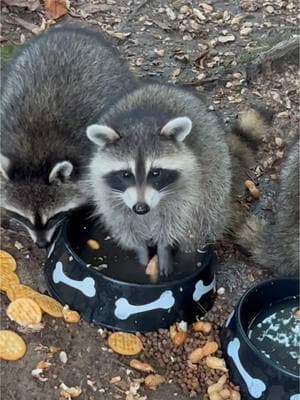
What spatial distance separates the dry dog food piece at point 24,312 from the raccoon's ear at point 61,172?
50 cm

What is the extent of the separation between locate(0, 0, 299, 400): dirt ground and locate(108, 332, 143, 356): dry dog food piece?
0.03 meters

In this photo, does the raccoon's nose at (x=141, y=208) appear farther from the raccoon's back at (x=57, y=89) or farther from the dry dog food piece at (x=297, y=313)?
the dry dog food piece at (x=297, y=313)

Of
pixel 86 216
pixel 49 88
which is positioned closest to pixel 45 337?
pixel 86 216

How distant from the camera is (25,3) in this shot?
5078 millimetres

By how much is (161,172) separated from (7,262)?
30.4 inches

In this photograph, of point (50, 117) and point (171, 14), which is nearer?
point (50, 117)

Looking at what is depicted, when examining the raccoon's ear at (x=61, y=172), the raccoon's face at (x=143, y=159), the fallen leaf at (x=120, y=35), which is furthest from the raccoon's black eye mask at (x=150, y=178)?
the fallen leaf at (x=120, y=35)

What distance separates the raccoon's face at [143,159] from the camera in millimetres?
3269

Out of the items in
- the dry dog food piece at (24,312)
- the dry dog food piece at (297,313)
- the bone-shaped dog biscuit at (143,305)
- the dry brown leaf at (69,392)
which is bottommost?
the dry brown leaf at (69,392)

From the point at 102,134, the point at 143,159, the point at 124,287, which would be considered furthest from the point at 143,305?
the point at 102,134

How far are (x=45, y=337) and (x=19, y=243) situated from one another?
547 millimetres

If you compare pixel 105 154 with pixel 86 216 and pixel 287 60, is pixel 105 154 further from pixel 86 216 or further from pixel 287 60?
pixel 287 60

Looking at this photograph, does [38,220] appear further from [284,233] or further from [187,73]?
[187,73]

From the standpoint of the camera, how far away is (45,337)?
3.40 m
